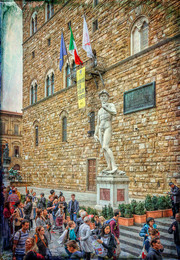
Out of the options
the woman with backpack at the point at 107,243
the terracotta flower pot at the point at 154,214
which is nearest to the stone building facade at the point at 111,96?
the terracotta flower pot at the point at 154,214

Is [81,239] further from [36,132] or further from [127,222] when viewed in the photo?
[36,132]

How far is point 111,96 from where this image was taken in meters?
16.0

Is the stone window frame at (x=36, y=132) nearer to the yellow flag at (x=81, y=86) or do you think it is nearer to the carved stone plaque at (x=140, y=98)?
the yellow flag at (x=81, y=86)

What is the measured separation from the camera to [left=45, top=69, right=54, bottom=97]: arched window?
2323 cm

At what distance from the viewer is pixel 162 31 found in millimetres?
12758

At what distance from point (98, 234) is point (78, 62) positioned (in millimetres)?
13252

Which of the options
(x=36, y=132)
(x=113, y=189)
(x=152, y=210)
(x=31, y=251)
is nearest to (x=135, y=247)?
(x=152, y=210)

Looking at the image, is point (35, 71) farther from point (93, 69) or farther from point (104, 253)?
point (104, 253)

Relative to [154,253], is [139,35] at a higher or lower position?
higher

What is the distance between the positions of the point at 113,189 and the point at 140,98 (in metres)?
6.01

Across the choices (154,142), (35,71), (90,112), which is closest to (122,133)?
(154,142)

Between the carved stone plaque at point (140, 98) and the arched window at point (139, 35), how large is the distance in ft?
7.20

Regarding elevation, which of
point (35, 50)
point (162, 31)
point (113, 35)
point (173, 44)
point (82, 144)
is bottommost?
point (82, 144)

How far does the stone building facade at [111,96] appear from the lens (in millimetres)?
12367
